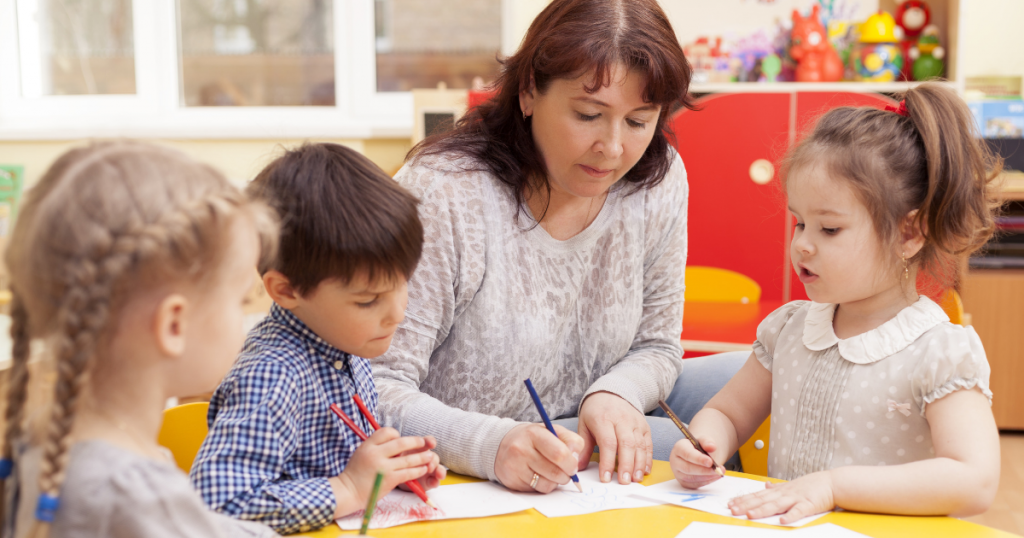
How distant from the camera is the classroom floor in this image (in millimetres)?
2156

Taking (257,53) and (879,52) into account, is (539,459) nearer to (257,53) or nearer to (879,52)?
(879,52)

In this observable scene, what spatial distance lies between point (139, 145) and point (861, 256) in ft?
2.66

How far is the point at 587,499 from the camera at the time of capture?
0.87 metres

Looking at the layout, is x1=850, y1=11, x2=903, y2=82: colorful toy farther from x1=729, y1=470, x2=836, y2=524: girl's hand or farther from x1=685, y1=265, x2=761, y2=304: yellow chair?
x1=729, y1=470, x2=836, y2=524: girl's hand

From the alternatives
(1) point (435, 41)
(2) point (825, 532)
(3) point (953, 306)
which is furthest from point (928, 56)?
(2) point (825, 532)

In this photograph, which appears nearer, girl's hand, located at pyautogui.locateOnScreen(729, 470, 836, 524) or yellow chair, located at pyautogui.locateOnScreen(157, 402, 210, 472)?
girl's hand, located at pyautogui.locateOnScreen(729, 470, 836, 524)

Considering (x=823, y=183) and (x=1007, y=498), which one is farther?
(x=1007, y=498)

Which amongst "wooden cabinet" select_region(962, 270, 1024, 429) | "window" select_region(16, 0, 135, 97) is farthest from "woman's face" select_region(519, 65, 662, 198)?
"window" select_region(16, 0, 135, 97)

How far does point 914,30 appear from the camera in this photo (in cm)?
305

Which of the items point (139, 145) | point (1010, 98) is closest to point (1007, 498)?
point (1010, 98)

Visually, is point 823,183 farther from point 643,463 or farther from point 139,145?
point 139,145

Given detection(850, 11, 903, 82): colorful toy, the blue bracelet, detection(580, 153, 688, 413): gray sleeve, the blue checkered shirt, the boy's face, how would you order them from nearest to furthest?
→ the blue bracelet < the blue checkered shirt < the boy's face < detection(580, 153, 688, 413): gray sleeve < detection(850, 11, 903, 82): colorful toy

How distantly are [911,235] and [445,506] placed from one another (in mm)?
659

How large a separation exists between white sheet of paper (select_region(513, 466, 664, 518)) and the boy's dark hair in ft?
0.95
